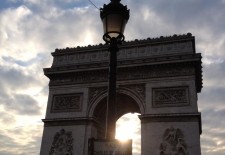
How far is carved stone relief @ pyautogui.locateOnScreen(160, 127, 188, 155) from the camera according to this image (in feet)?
57.3

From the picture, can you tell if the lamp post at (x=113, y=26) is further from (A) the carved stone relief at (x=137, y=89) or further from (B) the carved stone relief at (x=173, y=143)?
(A) the carved stone relief at (x=137, y=89)

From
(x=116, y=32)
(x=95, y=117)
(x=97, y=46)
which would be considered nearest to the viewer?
(x=116, y=32)

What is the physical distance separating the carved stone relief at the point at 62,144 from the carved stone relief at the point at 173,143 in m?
5.57

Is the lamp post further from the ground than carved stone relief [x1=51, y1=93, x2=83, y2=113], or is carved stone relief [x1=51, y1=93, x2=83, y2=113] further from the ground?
carved stone relief [x1=51, y1=93, x2=83, y2=113]

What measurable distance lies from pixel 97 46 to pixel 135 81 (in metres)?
3.93

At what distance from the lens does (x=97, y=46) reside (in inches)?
867

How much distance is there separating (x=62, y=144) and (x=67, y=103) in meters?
2.72

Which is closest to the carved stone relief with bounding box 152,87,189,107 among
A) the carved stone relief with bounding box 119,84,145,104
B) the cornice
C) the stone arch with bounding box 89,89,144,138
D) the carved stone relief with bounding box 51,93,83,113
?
the carved stone relief with bounding box 119,84,145,104

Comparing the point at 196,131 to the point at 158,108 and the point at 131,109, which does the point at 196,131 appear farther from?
the point at 131,109

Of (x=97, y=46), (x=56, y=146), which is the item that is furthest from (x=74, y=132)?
(x=97, y=46)

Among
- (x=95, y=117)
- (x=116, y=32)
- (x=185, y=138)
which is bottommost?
(x=116, y=32)

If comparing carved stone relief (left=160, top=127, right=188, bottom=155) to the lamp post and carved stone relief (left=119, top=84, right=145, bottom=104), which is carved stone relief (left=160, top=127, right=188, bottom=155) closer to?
carved stone relief (left=119, top=84, right=145, bottom=104)

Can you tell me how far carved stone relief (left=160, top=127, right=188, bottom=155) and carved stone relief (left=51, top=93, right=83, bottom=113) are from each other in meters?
5.78

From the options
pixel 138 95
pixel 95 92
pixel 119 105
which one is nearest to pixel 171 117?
pixel 138 95
